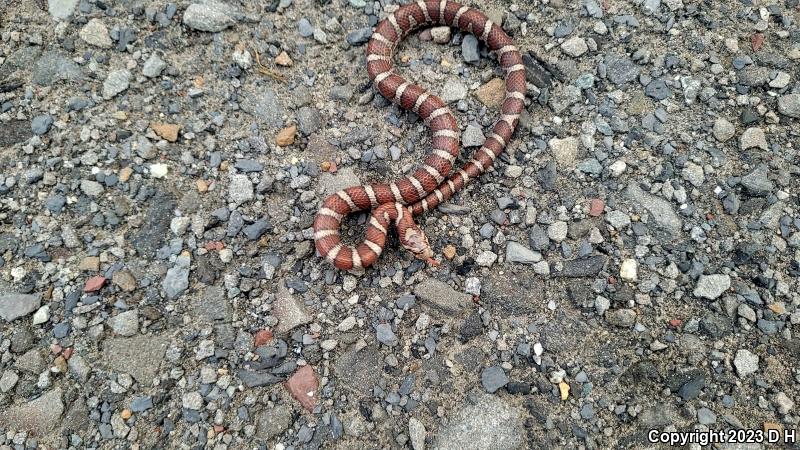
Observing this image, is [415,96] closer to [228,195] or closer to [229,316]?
[228,195]

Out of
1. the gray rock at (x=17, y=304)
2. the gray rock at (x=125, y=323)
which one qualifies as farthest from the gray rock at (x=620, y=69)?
the gray rock at (x=17, y=304)

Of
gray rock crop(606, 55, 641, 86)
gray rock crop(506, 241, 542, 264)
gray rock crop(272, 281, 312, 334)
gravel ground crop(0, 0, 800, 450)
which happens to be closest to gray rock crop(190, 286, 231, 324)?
gravel ground crop(0, 0, 800, 450)

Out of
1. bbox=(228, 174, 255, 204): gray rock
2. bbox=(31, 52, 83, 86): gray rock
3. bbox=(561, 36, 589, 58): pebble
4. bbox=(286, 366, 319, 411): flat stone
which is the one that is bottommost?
bbox=(286, 366, 319, 411): flat stone

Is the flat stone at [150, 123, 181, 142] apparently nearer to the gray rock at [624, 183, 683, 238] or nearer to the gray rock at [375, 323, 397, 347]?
the gray rock at [375, 323, 397, 347]

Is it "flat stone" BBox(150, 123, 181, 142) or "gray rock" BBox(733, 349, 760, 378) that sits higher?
"flat stone" BBox(150, 123, 181, 142)

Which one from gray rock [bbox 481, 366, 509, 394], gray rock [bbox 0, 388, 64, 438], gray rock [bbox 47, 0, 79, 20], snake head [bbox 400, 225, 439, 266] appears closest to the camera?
gray rock [bbox 0, 388, 64, 438]

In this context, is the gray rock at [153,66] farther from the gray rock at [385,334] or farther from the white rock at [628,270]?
the white rock at [628,270]
